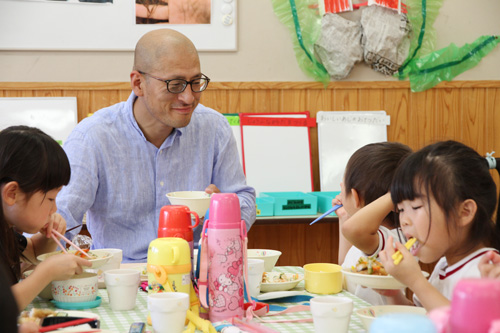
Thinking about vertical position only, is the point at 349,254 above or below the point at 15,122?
below

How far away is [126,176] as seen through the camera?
7.73ft

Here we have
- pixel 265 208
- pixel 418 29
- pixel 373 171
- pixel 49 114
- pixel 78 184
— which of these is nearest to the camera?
pixel 373 171

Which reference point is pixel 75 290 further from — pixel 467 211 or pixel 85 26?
pixel 85 26

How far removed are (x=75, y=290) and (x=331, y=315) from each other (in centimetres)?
66

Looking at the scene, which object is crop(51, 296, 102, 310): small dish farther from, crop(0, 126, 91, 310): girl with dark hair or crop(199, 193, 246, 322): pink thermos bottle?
crop(199, 193, 246, 322): pink thermos bottle

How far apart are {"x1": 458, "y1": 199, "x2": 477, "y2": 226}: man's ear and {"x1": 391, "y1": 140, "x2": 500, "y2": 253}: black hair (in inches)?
0.5


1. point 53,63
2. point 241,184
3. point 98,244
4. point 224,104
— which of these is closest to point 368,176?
point 241,184

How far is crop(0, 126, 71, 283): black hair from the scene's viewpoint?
1.61 m

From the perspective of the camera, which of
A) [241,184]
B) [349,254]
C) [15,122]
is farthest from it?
[15,122]

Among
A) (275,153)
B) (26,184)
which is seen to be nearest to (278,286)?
(26,184)

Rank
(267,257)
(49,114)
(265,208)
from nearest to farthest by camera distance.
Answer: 1. (267,257)
2. (265,208)
3. (49,114)

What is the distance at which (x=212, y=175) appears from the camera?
8.46ft

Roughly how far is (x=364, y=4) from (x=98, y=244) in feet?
8.15

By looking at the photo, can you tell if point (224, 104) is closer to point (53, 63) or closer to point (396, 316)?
point (53, 63)
